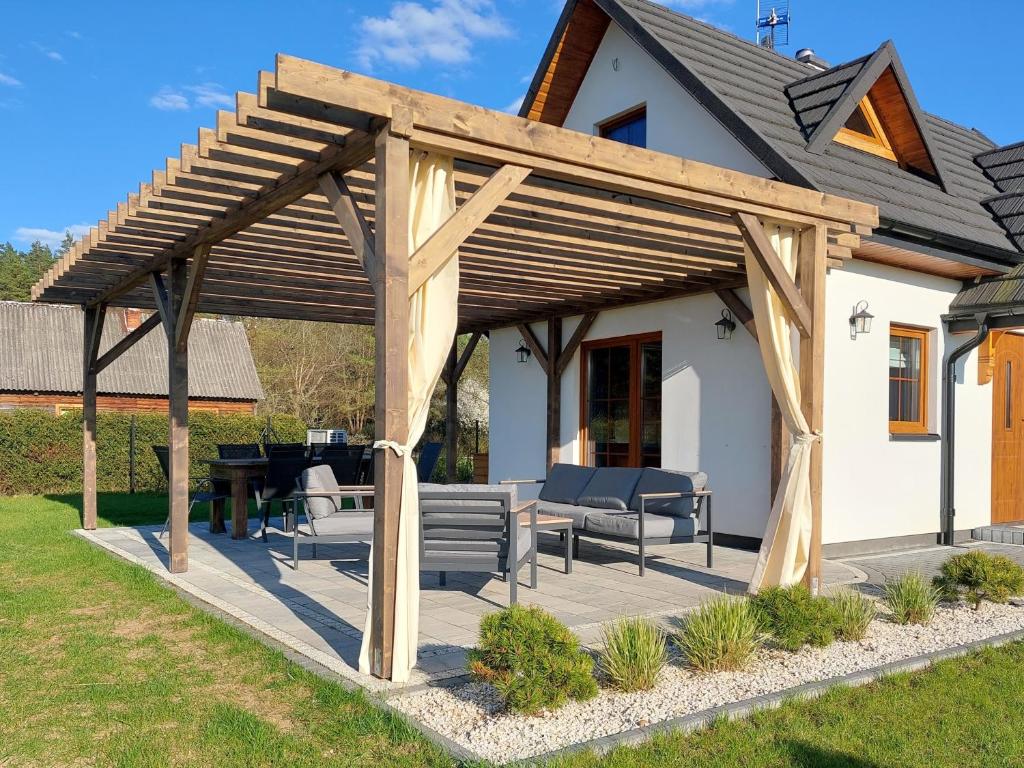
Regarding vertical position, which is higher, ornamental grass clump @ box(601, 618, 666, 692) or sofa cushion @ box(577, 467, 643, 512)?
sofa cushion @ box(577, 467, 643, 512)

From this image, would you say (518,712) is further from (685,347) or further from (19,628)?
(685,347)

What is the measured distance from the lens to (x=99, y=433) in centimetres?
1448

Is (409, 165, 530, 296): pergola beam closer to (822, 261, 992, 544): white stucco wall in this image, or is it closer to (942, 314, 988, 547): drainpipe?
(822, 261, 992, 544): white stucco wall

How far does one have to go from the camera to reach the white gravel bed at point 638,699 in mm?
3277

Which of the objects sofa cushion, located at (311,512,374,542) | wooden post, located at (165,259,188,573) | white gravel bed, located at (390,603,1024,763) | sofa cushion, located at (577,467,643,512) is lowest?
white gravel bed, located at (390,603,1024,763)

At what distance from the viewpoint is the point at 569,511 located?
7.30 metres

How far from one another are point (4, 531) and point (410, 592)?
7267 millimetres

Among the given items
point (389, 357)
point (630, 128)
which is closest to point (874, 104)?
point (630, 128)

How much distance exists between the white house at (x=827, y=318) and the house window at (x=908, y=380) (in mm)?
22

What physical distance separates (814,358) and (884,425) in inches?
111

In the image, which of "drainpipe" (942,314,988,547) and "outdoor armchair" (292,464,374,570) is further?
"drainpipe" (942,314,988,547)

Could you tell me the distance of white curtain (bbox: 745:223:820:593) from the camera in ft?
18.7

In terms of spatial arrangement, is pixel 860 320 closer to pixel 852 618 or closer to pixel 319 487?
pixel 852 618

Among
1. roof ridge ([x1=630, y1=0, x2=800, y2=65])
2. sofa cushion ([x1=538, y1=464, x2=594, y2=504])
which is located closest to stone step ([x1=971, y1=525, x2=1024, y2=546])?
sofa cushion ([x1=538, y1=464, x2=594, y2=504])
